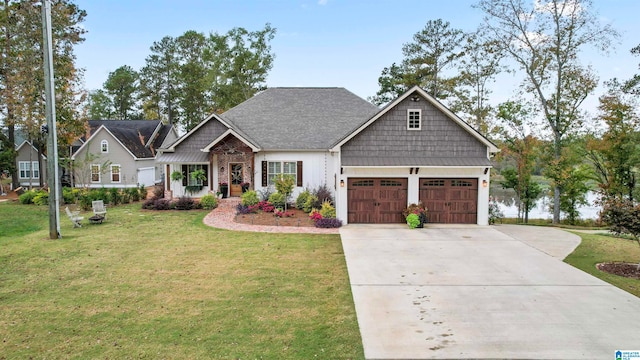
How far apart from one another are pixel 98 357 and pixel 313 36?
2764 centimetres

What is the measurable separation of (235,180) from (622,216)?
18726 millimetres

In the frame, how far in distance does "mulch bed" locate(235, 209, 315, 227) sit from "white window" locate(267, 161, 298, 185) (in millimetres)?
3275

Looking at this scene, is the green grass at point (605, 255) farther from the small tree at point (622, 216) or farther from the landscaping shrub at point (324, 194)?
the landscaping shrub at point (324, 194)

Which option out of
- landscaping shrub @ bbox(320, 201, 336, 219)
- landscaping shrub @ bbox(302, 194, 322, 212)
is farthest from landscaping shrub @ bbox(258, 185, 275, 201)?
landscaping shrub @ bbox(320, 201, 336, 219)

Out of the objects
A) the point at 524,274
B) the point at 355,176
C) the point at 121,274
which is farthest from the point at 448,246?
the point at 121,274

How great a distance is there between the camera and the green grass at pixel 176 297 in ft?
20.2

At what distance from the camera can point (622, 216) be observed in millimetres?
10445

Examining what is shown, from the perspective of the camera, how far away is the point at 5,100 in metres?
25.6

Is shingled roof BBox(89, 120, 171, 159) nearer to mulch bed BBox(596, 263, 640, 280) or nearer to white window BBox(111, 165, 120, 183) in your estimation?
white window BBox(111, 165, 120, 183)

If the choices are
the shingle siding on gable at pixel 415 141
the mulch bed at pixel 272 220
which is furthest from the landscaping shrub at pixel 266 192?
the shingle siding on gable at pixel 415 141

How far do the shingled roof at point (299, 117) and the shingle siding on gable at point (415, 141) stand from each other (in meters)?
3.94

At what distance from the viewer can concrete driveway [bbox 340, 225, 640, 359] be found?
20.2 ft

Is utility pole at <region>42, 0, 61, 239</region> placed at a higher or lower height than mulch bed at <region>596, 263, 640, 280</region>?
higher

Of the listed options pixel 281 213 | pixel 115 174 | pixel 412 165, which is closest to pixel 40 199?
pixel 115 174
